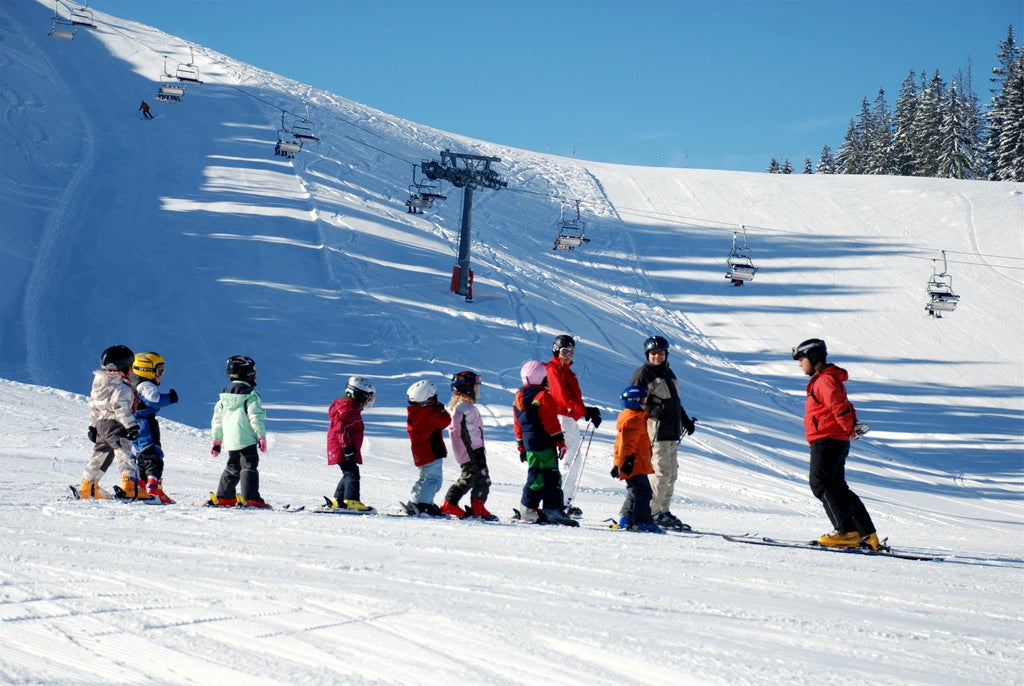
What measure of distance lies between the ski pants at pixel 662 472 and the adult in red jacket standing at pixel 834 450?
1340 mm

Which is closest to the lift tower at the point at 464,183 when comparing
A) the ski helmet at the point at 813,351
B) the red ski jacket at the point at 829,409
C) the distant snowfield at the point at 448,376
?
the distant snowfield at the point at 448,376

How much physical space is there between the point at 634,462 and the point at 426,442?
1.78m

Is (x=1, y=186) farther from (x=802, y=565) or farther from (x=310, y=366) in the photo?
(x=802, y=565)

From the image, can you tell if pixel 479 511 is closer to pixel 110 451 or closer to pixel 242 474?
pixel 242 474

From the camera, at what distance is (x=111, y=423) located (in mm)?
8148

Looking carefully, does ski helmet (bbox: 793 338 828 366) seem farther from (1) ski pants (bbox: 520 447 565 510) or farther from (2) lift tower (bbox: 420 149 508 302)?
(2) lift tower (bbox: 420 149 508 302)

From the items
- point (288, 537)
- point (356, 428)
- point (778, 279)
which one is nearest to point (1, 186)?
point (778, 279)

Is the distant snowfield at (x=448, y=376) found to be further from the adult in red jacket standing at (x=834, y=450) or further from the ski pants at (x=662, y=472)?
the ski pants at (x=662, y=472)

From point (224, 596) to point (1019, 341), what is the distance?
112 ft

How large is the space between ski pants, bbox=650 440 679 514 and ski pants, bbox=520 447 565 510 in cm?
84

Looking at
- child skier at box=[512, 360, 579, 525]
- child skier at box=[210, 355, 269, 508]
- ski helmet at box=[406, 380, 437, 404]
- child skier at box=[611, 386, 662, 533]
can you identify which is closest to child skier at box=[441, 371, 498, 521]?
ski helmet at box=[406, 380, 437, 404]

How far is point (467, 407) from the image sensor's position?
8422mm

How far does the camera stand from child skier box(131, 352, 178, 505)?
322 inches

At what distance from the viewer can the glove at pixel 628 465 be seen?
8038mm
